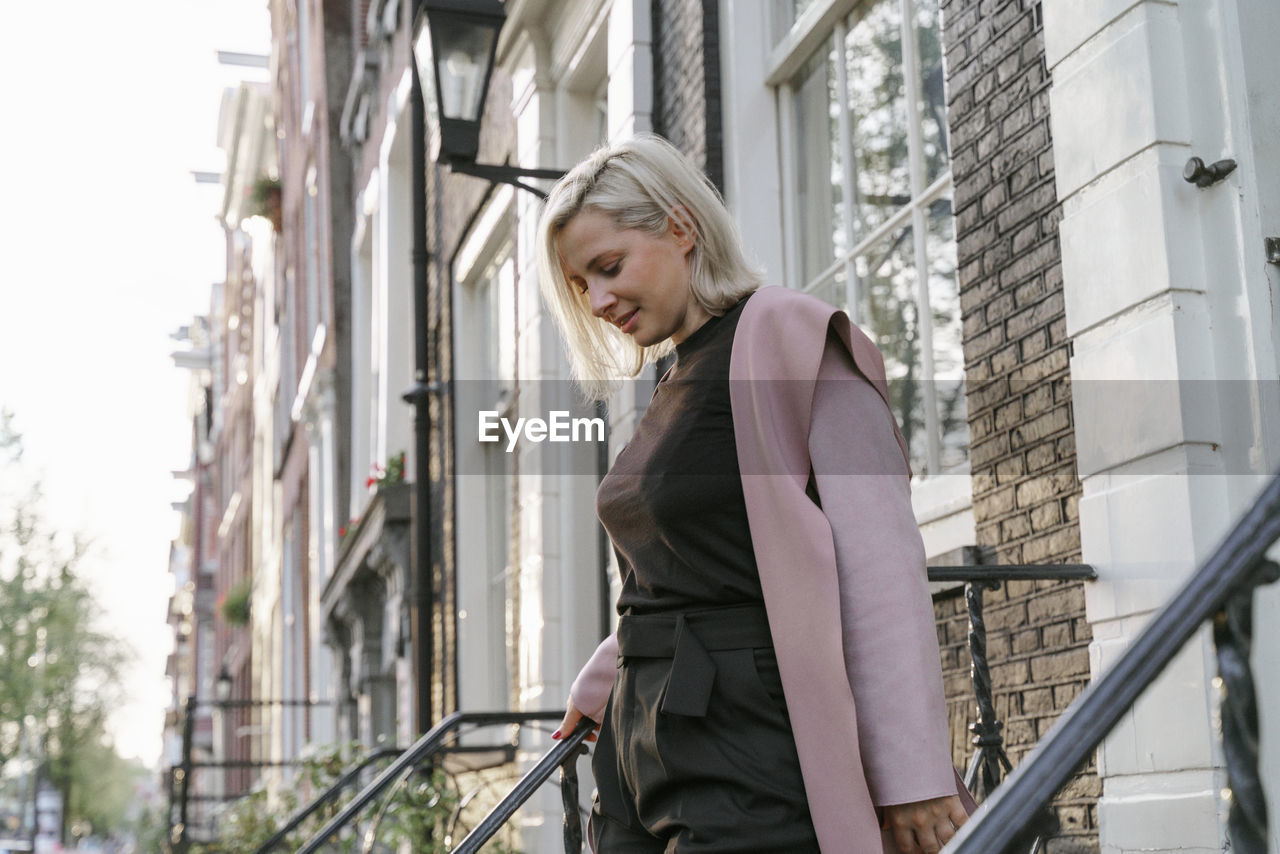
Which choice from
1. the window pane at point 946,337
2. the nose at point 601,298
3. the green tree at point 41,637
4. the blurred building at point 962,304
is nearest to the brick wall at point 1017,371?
the blurred building at point 962,304

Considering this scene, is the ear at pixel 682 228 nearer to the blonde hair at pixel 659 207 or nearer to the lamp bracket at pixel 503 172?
the blonde hair at pixel 659 207

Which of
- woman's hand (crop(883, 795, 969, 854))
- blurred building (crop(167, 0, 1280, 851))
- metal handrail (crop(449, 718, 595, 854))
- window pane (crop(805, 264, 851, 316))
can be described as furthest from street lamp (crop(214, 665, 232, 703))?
woman's hand (crop(883, 795, 969, 854))

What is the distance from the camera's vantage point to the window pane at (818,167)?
587cm

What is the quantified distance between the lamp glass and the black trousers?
4.95 meters

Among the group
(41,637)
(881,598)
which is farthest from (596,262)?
(41,637)

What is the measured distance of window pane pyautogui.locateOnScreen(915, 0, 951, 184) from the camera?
16.4 ft

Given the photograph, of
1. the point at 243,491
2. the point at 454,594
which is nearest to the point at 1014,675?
the point at 454,594

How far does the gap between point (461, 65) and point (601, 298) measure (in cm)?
471

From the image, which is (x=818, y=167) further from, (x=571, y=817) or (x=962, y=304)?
(x=571, y=817)

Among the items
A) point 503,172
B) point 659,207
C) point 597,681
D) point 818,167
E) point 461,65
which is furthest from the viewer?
point 461,65

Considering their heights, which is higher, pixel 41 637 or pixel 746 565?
pixel 41 637

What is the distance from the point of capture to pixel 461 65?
6.86 meters

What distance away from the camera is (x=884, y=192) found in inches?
211

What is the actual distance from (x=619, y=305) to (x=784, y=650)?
662 mm
